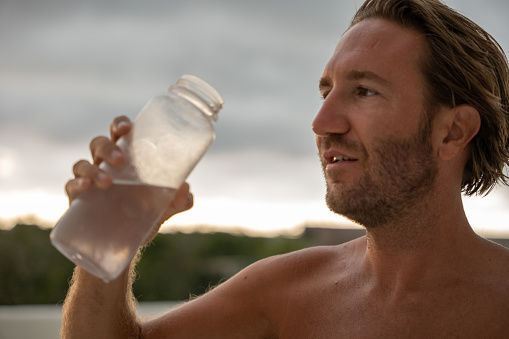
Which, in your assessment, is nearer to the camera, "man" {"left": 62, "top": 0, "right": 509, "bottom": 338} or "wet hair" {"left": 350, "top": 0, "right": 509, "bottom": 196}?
"man" {"left": 62, "top": 0, "right": 509, "bottom": 338}

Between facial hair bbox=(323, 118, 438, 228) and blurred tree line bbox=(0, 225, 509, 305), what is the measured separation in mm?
5150

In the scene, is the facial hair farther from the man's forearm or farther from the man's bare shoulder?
the man's forearm

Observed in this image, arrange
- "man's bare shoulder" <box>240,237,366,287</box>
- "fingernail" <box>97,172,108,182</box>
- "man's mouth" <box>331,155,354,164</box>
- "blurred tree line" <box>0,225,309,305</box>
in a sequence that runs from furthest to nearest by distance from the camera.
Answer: "blurred tree line" <box>0,225,309,305</box>, "man's bare shoulder" <box>240,237,366,287</box>, "man's mouth" <box>331,155,354,164</box>, "fingernail" <box>97,172,108,182</box>

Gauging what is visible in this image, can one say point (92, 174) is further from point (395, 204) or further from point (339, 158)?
point (395, 204)

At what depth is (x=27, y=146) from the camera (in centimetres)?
671

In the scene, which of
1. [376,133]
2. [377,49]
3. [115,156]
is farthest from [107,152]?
[377,49]

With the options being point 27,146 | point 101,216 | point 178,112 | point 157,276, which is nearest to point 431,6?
point 178,112

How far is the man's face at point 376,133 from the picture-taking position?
1938 mm

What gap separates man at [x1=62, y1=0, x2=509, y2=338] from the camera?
6.27ft

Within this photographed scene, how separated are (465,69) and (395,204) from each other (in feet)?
1.73

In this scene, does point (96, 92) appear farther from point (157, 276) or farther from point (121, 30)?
point (157, 276)

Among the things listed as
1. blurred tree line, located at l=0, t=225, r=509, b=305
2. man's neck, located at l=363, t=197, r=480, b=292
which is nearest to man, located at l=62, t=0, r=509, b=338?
man's neck, located at l=363, t=197, r=480, b=292

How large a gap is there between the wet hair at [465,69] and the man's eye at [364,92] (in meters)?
0.19

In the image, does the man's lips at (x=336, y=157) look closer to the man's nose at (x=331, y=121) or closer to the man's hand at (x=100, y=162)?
the man's nose at (x=331, y=121)
